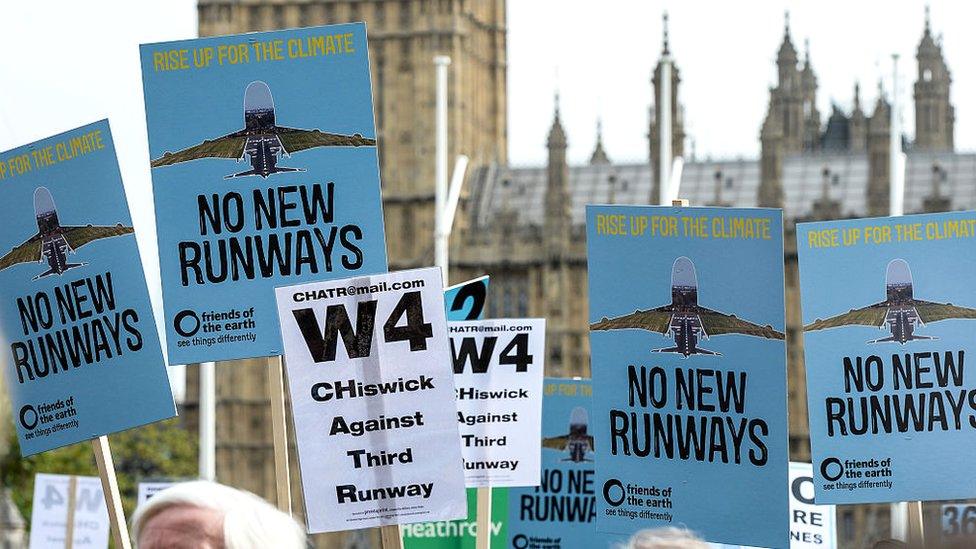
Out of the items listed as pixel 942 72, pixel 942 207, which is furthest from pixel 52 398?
pixel 942 72

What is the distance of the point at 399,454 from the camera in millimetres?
7465

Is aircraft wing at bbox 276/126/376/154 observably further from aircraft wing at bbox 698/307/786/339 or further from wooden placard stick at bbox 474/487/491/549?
wooden placard stick at bbox 474/487/491/549

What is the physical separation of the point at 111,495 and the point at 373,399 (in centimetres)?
86

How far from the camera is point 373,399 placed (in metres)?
7.42

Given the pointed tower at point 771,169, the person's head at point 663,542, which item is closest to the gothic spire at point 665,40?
the pointed tower at point 771,169

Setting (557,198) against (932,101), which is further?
(932,101)

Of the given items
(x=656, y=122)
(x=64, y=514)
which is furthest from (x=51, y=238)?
(x=656, y=122)

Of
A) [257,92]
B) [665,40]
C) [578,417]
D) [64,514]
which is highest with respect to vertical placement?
[665,40]

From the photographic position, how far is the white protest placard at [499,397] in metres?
10.1

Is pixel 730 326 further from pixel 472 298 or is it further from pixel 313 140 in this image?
pixel 472 298

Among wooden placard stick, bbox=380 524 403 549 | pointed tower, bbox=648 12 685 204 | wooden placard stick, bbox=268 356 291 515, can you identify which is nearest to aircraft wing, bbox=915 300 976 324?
wooden placard stick, bbox=380 524 403 549

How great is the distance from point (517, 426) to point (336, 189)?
7.49ft

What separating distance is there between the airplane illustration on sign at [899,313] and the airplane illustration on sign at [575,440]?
3.48 metres

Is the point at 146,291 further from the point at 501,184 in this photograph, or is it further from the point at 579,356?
the point at 501,184
